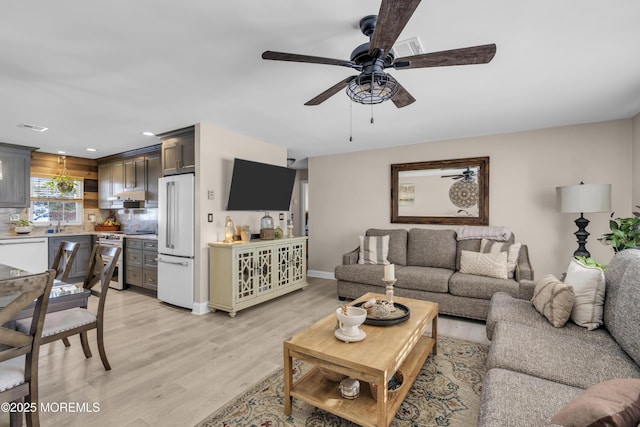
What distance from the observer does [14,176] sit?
15.8 feet

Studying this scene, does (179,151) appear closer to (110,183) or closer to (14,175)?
(110,183)

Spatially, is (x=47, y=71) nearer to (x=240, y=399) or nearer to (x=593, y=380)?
(x=240, y=399)

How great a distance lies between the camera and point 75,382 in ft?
7.25

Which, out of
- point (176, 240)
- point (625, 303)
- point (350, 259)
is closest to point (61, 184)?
point (176, 240)

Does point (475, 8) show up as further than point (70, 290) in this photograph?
No

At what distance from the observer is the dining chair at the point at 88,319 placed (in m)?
2.09

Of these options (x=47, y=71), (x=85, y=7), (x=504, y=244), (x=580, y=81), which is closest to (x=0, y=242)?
(x=47, y=71)

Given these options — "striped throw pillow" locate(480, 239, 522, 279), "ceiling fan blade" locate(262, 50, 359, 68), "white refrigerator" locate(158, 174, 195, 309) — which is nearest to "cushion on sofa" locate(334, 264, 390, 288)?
"striped throw pillow" locate(480, 239, 522, 279)

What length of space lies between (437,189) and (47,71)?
4.60 m

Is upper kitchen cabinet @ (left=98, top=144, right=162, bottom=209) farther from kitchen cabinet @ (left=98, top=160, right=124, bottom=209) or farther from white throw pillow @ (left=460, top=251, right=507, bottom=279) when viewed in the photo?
white throw pillow @ (left=460, top=251, right=507, bottom=279)

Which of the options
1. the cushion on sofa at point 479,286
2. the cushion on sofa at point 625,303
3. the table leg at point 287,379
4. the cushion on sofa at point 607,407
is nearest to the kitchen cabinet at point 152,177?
the table leg at point 287,379

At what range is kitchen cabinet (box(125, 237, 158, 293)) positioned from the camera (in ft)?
14.5

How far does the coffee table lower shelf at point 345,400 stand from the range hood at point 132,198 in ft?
14.0

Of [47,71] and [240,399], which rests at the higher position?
[47,71]
